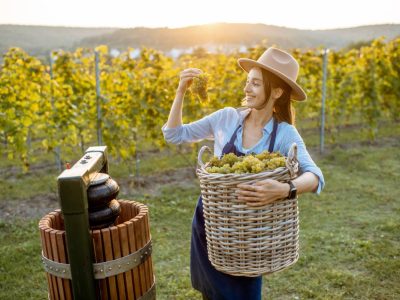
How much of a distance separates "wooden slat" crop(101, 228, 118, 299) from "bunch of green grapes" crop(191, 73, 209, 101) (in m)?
0.93

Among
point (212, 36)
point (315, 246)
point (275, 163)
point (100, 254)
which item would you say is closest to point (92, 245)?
point (100, 254)

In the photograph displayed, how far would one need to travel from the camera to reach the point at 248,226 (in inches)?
79.4

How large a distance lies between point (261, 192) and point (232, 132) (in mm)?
685

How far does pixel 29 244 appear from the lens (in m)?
5.09

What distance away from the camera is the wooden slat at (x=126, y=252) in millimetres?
2186

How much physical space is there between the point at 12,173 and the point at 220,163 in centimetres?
728

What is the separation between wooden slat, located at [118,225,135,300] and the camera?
219 centimetres

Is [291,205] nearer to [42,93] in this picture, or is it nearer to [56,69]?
[42,93]

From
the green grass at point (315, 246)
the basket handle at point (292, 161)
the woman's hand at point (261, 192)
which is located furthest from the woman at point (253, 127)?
the green grass at point (315, 246)

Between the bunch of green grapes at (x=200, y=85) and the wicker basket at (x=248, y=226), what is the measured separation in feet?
1.77

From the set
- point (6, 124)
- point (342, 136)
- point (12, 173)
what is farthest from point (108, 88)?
point (342, 136)

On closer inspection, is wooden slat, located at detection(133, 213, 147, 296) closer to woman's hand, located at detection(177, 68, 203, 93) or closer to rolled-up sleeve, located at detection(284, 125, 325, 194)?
woman's hand, located at detection(177, 68, 203, 93)

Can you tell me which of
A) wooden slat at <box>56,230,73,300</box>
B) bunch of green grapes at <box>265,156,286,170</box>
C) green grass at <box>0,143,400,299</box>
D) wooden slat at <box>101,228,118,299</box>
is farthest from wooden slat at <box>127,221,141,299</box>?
green grass at <box>0,143,400,299</box>

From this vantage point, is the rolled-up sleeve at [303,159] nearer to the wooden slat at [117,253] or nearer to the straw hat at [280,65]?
the straw hat at [280,65]
